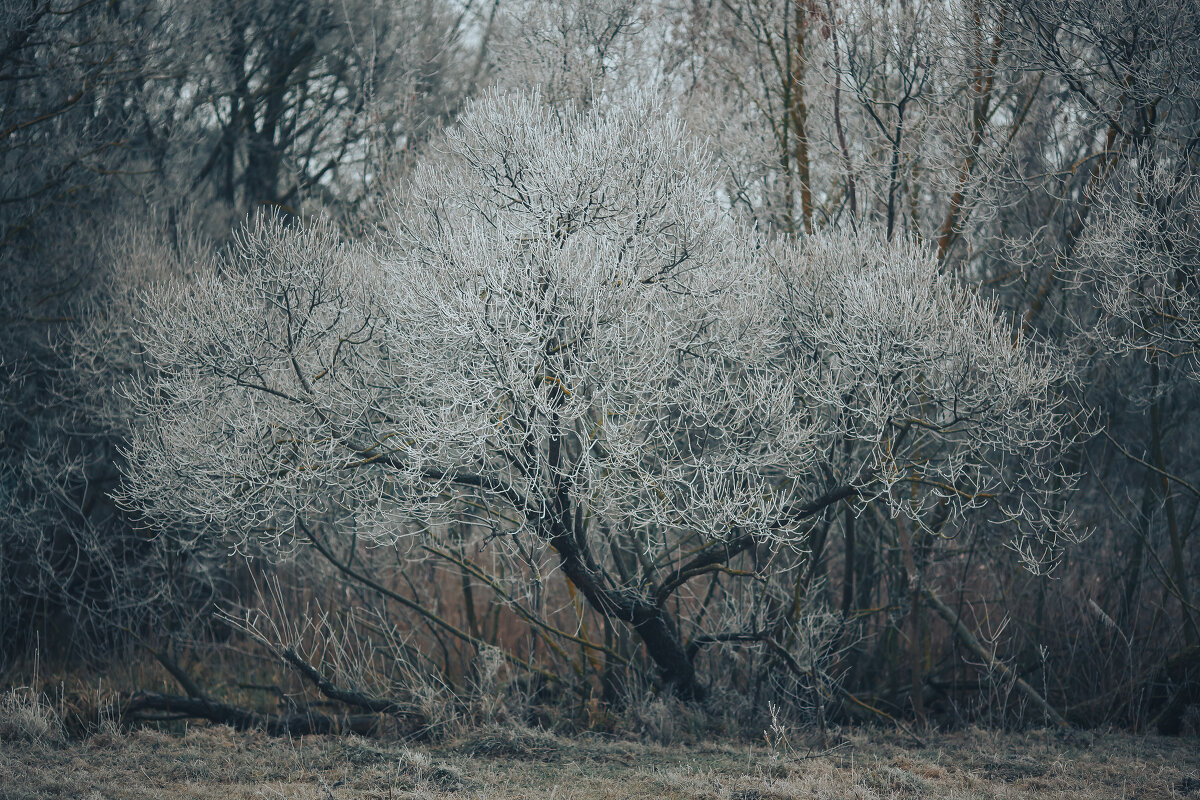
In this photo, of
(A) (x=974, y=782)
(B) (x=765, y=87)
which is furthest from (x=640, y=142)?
(A) (x=974, y=782)

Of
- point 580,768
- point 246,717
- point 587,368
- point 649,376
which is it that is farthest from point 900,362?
point 246,717

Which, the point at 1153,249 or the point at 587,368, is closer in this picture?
the point at 587,368

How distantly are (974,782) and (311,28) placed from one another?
13.0 meters

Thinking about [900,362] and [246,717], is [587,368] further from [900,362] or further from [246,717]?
[246,717]

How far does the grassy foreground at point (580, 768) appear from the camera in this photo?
589 centimetres

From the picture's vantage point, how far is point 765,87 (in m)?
10.1

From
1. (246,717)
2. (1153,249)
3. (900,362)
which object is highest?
(1153,249)

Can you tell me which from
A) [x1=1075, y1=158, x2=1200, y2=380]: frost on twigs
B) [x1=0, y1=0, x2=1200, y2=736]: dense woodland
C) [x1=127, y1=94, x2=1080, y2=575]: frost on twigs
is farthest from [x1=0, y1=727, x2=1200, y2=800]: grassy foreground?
[x1=1075, y1=158, x2=1200, y2=380]: frost on twigs

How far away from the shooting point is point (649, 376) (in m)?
6.57

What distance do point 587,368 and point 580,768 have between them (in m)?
2.87

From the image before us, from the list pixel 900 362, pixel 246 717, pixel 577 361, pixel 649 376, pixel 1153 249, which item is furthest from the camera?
pixel 246 717

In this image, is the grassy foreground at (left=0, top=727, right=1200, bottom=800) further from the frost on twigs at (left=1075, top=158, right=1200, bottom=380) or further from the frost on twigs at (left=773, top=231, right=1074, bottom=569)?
the frost on twigs at (left=1075, top=158, right=1200, bottom=380)

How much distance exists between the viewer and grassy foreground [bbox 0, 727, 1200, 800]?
5.89 m

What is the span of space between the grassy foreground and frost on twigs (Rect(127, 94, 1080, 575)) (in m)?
1.54
